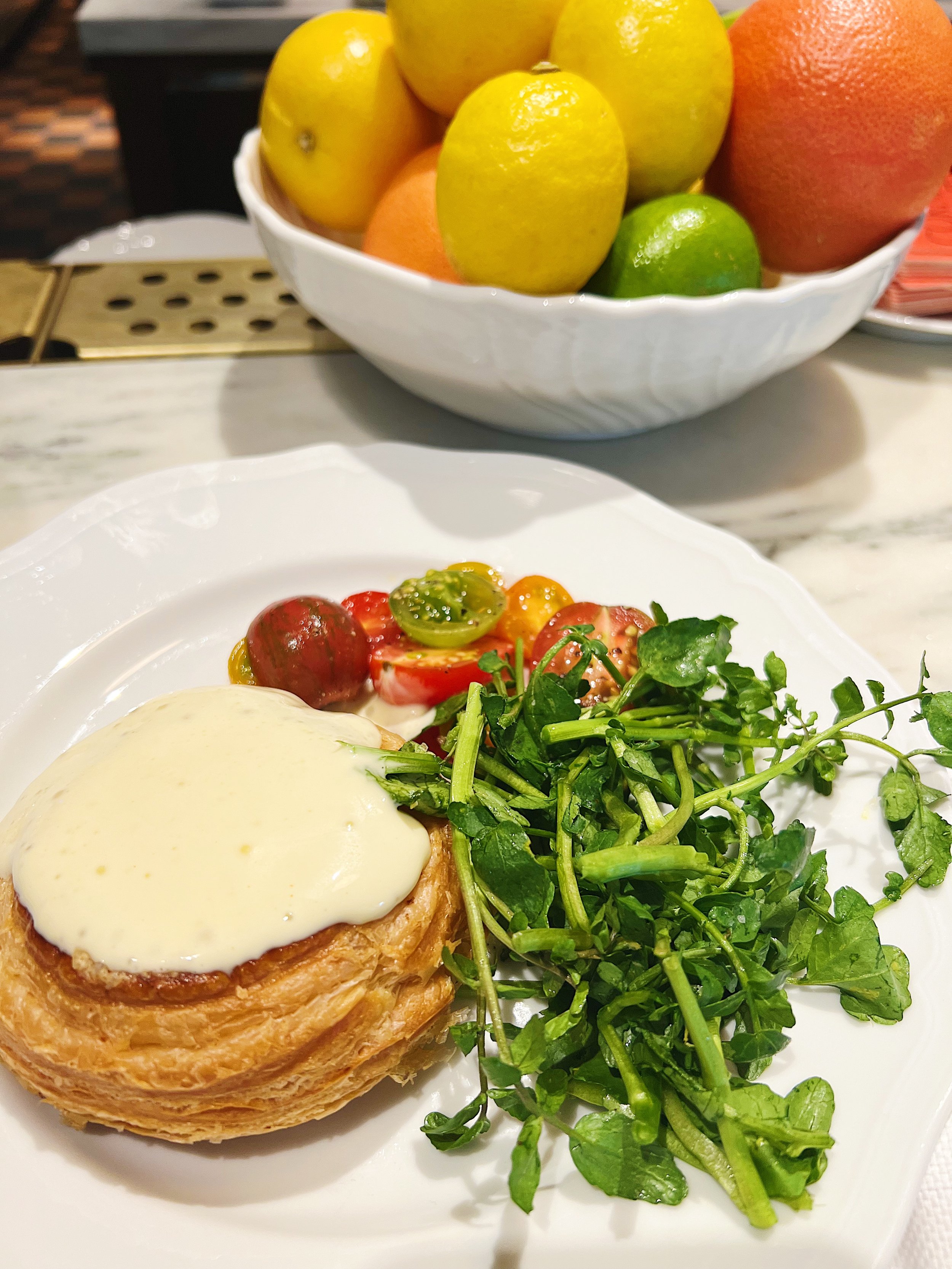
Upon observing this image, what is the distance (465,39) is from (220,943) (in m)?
1.35

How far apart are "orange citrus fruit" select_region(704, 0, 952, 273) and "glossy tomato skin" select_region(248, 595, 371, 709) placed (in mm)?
976

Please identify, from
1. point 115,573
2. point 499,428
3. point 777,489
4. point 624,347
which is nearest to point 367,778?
point 115,573

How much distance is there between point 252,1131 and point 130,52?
10.9 ft

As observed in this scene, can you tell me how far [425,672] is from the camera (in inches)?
52.4

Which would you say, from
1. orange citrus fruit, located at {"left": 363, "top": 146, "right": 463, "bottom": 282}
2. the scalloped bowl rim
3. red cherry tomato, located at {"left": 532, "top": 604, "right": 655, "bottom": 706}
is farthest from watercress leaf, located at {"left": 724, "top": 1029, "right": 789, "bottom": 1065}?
orange citrus fruit, located at {"left": 363, "top": 146, "right": 463, "bottom": 282}

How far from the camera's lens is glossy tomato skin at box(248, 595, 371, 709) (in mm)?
1306

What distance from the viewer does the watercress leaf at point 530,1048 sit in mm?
912

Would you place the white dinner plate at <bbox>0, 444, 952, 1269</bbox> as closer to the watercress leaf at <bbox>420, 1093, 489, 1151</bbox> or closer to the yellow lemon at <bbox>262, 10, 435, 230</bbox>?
the watercress leaf at <bbox>420, 1093, 489, 1151</bbox>

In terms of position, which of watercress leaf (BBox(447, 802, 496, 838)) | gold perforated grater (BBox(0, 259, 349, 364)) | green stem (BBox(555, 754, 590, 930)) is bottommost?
green stem (BBox(555, 754, 590, 930))

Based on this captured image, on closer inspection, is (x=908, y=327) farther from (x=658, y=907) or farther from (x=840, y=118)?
(x=658, y=907)

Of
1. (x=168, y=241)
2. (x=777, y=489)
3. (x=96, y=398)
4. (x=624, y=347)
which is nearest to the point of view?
(x=624, y=347)

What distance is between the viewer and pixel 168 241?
9.18 ft

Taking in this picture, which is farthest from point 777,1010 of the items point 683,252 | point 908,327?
point 908,327

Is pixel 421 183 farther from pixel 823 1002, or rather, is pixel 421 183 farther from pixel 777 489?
pixel 823 1002
